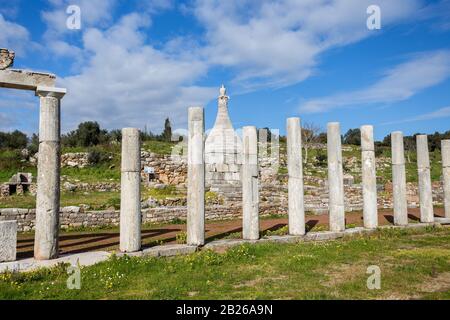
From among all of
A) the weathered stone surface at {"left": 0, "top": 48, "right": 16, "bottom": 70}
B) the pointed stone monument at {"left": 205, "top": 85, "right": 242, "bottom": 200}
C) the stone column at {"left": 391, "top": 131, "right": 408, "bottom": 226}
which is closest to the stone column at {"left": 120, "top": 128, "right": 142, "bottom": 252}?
the weathered stone surface at {"left": 0, "top": 48, "right": 16, "bottom": 70}

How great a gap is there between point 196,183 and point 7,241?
502 cm

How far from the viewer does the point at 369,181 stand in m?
13.8

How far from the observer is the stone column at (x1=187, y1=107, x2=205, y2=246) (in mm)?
10718

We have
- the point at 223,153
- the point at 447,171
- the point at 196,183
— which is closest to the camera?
the point at 196,183

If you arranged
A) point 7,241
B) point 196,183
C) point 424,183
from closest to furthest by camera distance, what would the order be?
1. point 7,241
2. point 196,183
3. point 424,183

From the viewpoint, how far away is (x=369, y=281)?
22.6 ft

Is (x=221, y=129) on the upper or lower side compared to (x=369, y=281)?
upper

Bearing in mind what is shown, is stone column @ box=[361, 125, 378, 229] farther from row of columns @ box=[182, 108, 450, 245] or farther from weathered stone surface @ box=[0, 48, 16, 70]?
weathered stone surface @ box=[0, 48, 16, 70]

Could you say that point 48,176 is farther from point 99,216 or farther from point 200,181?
point 99,216

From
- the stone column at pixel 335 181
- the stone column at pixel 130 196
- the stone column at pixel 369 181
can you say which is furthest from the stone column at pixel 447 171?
the stone column at pixel 130 196

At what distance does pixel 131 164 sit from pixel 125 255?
250cm

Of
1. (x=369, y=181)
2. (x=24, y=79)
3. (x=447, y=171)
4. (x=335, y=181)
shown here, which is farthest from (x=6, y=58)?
(x=447, y=171)
